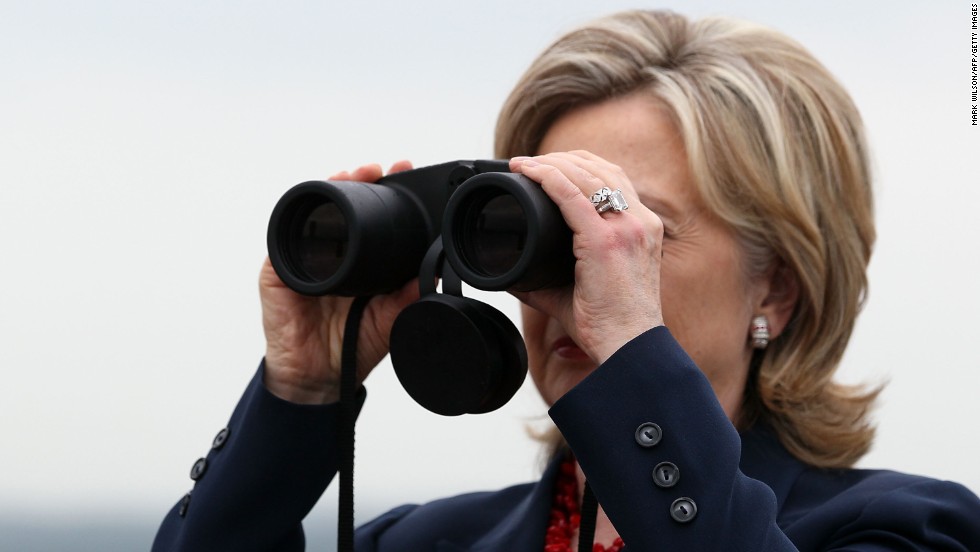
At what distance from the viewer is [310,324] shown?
1.73 metres

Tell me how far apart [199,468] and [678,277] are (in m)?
0.69

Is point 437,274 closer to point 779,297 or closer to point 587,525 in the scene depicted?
point 587,525

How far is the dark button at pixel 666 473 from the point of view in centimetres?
124

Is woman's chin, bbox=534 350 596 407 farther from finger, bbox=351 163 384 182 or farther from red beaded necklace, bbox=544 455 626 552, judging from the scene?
finger, bbox=351 163 384 182

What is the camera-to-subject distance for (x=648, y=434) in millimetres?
1261

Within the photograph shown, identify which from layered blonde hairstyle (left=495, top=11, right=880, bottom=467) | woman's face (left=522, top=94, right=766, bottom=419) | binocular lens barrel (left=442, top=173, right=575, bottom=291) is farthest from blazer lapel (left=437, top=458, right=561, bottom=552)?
binocular lens barrel (left=442, top=173, right=575, bottom=291)

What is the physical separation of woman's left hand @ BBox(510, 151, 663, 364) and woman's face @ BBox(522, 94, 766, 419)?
0.89ft

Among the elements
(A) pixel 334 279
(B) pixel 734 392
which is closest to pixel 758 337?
(B) pixel 734 392

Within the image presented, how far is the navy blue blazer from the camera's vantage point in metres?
1.25

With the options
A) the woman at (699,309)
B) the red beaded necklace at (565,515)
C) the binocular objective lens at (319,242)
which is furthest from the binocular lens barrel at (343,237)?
the red beaded necklace at (565,515)

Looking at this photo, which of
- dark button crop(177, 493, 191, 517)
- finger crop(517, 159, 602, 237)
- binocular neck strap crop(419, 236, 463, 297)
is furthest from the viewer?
dark button crop(177, 493, 191, 517)

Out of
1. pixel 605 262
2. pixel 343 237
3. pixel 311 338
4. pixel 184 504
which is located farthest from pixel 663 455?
pixel 184 504

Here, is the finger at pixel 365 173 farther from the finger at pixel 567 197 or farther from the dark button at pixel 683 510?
the dark button at pixel 683 510

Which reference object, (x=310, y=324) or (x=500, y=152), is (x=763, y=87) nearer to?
(x=500, y=152)
